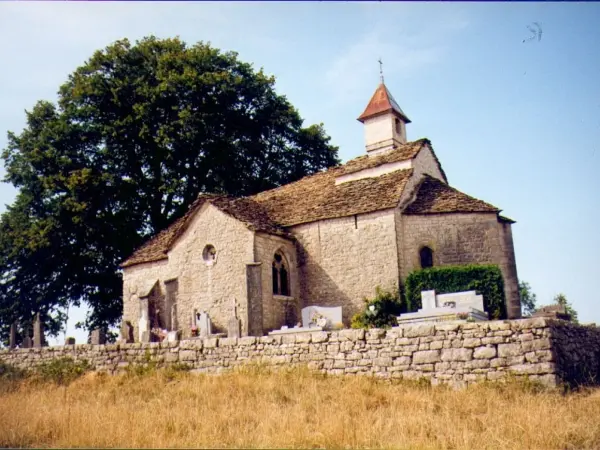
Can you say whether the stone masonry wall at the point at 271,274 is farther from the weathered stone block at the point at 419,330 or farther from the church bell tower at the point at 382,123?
the weathered stone block at the point at 419,330

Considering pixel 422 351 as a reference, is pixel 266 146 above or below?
above

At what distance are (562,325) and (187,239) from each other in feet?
52.0

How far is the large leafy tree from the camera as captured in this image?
30984 millimetres

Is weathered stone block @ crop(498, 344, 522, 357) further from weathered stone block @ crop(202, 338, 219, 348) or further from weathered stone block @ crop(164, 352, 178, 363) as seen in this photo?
weathered stone block @ crop(164, 352, 178, 363)

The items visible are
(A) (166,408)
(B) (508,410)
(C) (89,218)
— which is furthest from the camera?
(C) (89,218)

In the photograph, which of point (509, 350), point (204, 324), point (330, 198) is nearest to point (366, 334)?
point (509, 350)

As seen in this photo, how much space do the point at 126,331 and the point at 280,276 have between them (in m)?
7.51

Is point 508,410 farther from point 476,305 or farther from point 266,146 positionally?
point 266,146

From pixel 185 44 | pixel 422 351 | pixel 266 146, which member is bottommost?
pixel 422 351

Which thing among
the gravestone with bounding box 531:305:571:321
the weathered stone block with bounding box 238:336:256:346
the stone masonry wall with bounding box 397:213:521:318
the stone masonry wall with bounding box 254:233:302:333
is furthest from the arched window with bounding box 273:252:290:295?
the gravestone with bounding box 531:305:571:321

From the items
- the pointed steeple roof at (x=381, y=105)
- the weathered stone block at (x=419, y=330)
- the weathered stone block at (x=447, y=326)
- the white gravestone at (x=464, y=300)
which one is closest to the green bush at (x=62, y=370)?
the weathered stone block at (x=419, y=330)

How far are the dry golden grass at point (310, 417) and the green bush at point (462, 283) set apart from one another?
24.5 ft

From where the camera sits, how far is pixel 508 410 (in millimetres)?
11094

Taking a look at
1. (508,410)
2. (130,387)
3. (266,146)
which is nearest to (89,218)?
(266,146)
